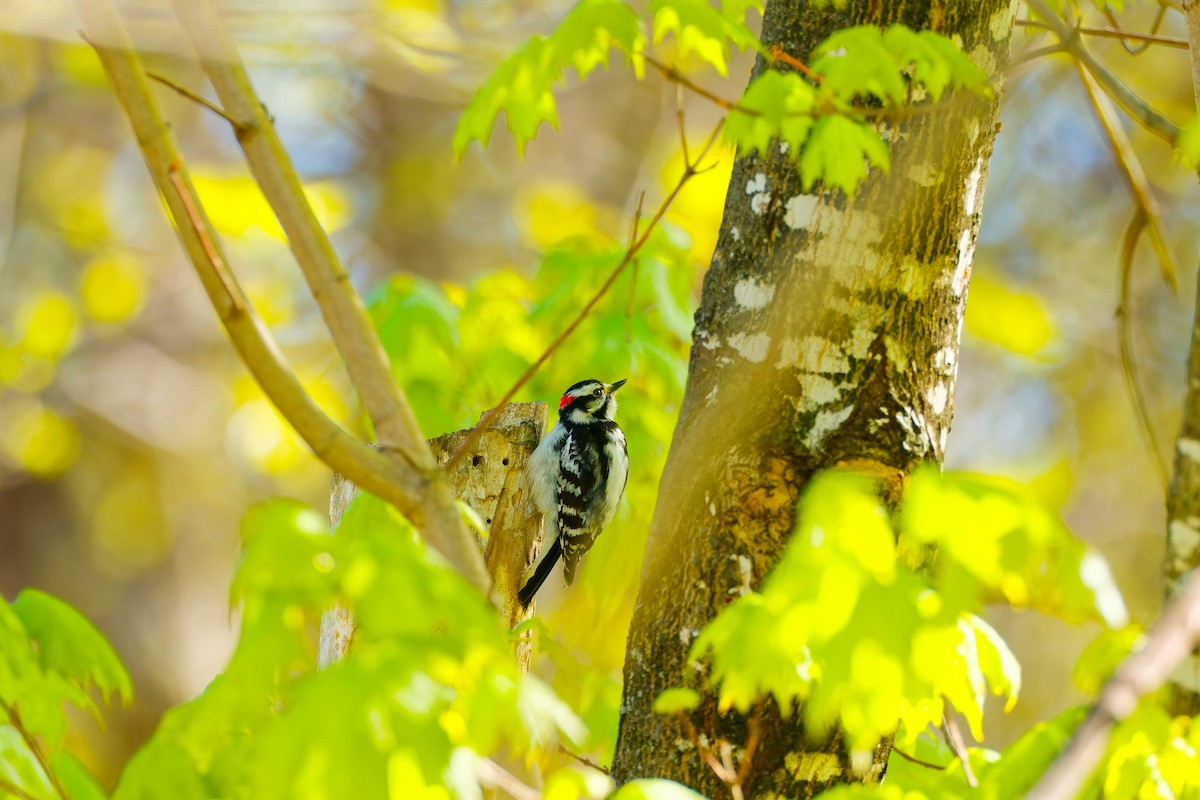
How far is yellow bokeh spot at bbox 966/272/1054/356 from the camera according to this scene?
8070mm

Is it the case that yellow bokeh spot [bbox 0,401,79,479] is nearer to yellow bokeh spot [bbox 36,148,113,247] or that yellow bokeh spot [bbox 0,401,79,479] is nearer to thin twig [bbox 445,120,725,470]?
yellow bokeh spot [bbox 36,148,113,247]

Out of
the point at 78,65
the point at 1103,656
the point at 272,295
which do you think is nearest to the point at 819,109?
the point at 1103,656

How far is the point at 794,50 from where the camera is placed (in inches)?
93.5

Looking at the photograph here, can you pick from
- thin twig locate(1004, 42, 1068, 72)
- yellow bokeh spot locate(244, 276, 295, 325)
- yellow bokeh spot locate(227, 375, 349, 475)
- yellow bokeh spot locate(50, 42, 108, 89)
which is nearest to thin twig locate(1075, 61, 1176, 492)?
thin twig locate(1004, 42, 1068, 72)

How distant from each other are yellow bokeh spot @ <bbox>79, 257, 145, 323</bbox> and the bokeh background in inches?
1.3

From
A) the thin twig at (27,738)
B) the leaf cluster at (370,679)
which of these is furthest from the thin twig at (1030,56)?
the thin twig at (27,738)

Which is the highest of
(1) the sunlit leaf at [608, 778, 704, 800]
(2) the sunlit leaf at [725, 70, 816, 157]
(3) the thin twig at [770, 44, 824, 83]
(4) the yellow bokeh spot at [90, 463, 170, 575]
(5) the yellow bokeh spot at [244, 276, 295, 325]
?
(5) the yellow bokeh spot at [244, 276, 295, 325]

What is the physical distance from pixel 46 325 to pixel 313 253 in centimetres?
753

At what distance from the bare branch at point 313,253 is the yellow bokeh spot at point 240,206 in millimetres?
6114

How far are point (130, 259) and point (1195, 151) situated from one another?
8.76 m

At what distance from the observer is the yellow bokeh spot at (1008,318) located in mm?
8070

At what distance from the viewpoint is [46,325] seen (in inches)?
316

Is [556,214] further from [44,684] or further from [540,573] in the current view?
[44,684]

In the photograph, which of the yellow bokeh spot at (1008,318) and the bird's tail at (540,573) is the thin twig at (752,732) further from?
the yellow bokeh spot at (1008,318)
